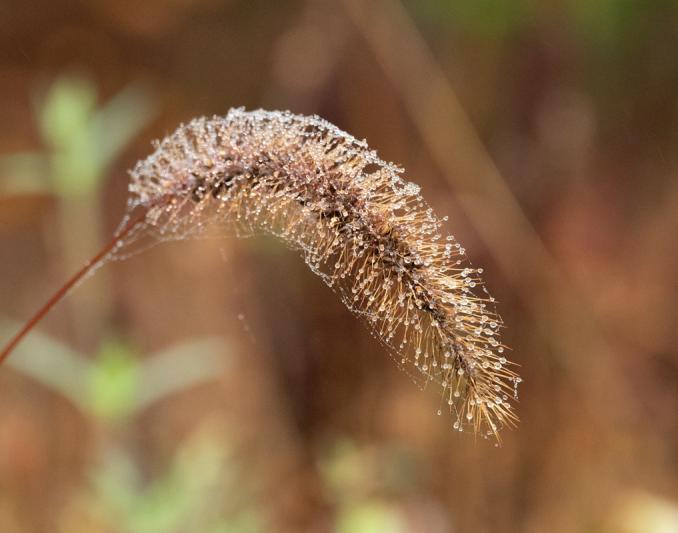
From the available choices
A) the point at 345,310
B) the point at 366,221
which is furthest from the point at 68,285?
the point at 345,310

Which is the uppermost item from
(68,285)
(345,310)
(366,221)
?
(345,310)

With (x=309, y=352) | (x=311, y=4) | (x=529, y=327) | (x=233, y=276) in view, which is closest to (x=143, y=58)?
(x=311, y=4)

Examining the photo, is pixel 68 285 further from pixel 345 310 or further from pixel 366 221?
pixel 345 310

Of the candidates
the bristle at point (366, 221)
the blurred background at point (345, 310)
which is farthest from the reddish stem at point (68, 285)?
the blurred background at point (345, 310)

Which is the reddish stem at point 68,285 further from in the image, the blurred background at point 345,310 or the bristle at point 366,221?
the blurred background at point 345,310

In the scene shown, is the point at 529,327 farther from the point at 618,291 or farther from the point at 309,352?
the point at 309,352
